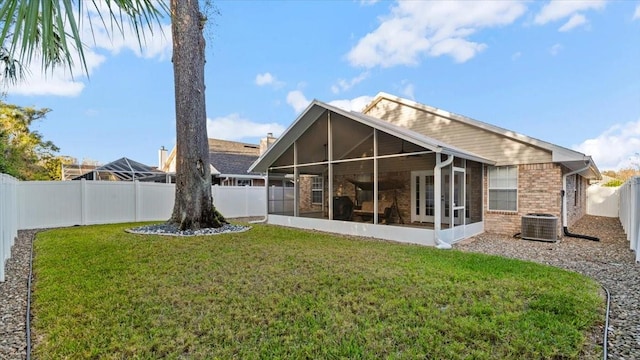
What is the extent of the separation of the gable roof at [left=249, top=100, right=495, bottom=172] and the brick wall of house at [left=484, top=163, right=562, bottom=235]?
45.8 inches

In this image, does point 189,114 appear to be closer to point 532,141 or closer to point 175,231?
point 175,231

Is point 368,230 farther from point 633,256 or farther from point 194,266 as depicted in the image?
point 633,256

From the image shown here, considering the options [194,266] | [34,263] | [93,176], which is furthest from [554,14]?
[93,176]

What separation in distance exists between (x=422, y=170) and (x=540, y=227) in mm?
4055

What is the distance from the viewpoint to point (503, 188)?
1043cm

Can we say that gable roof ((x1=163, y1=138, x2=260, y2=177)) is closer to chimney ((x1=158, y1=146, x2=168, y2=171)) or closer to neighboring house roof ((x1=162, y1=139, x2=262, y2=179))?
neighboring house roof ((x1=162, y1=139, x2=262, y2=179))

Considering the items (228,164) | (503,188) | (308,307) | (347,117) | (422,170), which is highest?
(347,117)

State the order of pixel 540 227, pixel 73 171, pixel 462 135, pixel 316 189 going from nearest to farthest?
pixel 540 227
pixel 462 135
pixel 316 189
pixel 73 171

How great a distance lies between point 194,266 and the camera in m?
5.85

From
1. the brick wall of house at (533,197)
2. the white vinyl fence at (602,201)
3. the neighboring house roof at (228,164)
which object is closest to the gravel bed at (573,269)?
the brick wall of house at (533,197)

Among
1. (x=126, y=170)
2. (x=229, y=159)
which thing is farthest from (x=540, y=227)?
(x=126, y=170)

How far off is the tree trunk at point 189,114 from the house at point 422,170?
3.05 metres

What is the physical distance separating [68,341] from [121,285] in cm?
168

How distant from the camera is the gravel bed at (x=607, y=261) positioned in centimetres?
323
